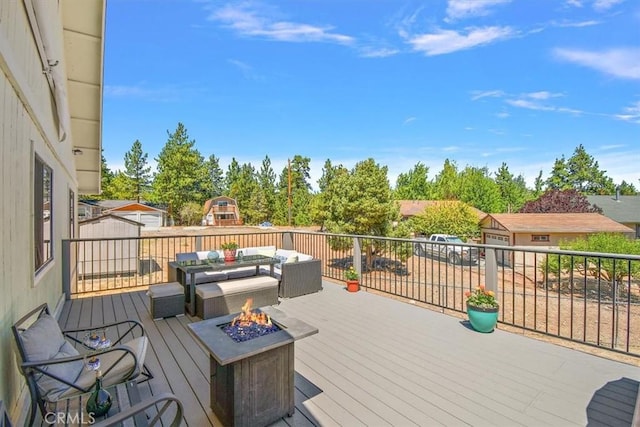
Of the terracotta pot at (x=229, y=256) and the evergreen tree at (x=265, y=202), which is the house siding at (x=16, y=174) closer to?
the terracotta pot at (x=229, y=256)

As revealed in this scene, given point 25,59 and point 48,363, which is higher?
point 25,59

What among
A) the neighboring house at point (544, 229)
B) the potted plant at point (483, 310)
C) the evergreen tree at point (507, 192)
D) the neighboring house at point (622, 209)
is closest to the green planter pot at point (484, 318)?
the potted plant at point (483, 310)

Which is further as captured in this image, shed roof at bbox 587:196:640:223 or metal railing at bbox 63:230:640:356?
shed roof at bbox 587:196:640:223

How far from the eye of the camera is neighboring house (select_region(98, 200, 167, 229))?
24.5 meters

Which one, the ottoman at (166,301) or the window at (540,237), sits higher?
the ottoman at (166,301)

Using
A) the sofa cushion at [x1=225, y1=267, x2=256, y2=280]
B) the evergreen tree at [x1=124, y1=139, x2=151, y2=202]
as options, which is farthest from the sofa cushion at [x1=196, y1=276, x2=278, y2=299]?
the evergreen tree at [x1=124, y1=139, x2=151, y2=202]

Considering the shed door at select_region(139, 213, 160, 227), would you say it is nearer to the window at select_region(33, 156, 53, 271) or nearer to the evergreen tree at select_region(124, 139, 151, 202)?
the evergreen tree at select_region(124, 139, 151, 202)

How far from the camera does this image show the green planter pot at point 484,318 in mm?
3463

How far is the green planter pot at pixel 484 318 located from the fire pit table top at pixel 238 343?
230 cm

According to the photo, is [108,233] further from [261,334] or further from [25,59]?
[261,334]

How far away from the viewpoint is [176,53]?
10328mm

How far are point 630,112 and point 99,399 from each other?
4702 centimetres

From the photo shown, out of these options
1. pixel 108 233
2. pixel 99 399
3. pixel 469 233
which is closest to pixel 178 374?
pixel 99 399

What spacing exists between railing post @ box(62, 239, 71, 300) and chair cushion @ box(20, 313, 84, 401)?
3432 mm
